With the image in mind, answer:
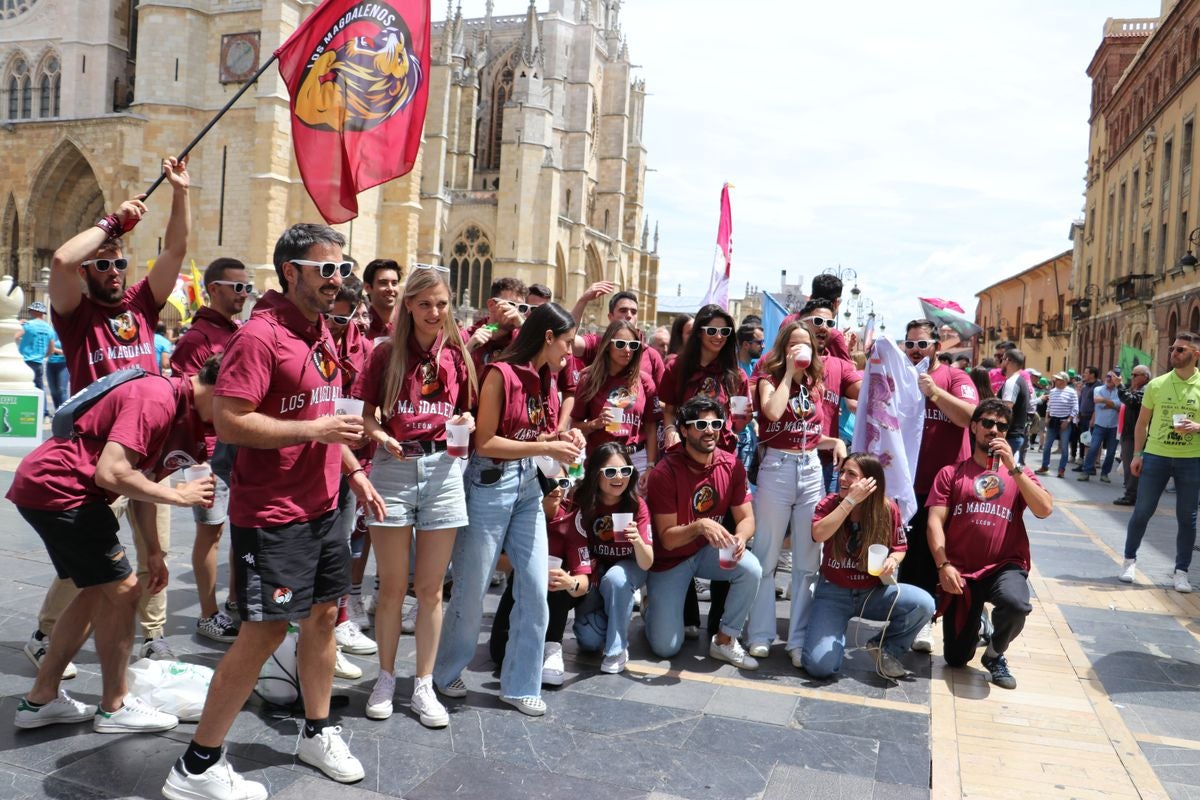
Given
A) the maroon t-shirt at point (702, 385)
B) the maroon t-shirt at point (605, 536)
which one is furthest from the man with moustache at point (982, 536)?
the maroon t-shirt at point (605, 536)

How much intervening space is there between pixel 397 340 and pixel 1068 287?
48168 millimetres

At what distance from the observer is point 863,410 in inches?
226

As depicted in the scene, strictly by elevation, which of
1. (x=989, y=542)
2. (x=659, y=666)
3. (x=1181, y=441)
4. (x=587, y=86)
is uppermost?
(x=587, y=86)

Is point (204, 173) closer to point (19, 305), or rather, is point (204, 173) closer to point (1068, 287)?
point (19, 305)

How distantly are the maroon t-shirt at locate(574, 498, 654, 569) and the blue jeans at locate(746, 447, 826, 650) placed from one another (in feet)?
2.33

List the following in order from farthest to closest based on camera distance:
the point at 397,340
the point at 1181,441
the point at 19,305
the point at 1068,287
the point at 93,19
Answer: the point at 1068,287 < the point at 93,19 < the point at 19,305 < the point at 1181,441 < the point at 397,340

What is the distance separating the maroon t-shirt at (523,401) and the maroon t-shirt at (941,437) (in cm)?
276

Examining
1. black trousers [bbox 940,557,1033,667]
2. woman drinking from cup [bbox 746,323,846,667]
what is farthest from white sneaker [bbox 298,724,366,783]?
black trousers [bbox 940,557,1033,667]

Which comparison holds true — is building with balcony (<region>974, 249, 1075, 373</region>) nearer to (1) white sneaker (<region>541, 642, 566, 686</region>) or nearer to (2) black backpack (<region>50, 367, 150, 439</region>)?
(1) white sneaker (<region>541, 642, 566, 686</region>)

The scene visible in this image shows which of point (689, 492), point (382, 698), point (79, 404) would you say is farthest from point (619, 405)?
point (79, 404)

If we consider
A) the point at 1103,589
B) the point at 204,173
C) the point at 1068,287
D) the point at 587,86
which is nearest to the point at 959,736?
the point at 1103,589

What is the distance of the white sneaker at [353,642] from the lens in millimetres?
4895

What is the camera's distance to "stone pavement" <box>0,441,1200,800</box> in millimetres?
3455

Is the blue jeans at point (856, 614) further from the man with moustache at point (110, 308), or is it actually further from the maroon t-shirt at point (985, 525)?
the man with moustache at point (110, 308)
